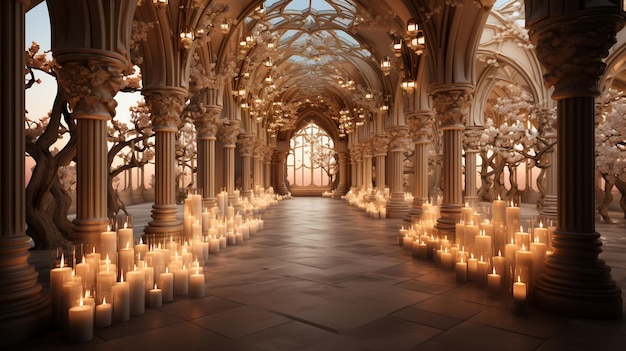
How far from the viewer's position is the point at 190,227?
28.3ft

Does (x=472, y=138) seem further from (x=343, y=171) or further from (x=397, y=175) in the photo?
(x=343, y=171)

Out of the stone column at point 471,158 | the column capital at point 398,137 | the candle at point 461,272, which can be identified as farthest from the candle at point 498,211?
the column capital at point 398,137

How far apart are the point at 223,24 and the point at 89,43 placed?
14.7 ft

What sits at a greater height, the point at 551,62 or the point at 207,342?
the point at 551,62

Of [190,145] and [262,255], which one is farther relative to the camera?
[190,145]

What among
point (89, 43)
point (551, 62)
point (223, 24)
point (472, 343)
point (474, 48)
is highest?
point (223, 24)

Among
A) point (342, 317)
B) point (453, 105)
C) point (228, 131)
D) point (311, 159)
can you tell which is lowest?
point (342, 317)

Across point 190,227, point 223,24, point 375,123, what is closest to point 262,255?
point 190,227

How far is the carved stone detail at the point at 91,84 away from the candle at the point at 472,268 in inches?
220

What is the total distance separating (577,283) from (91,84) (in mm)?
6524

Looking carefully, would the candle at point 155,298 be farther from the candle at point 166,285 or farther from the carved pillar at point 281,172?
the carved pillar at point 281,172

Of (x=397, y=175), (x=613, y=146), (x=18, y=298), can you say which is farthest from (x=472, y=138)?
(x=18, y=298)

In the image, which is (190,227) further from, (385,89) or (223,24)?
(385,89)

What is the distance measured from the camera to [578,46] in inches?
189
